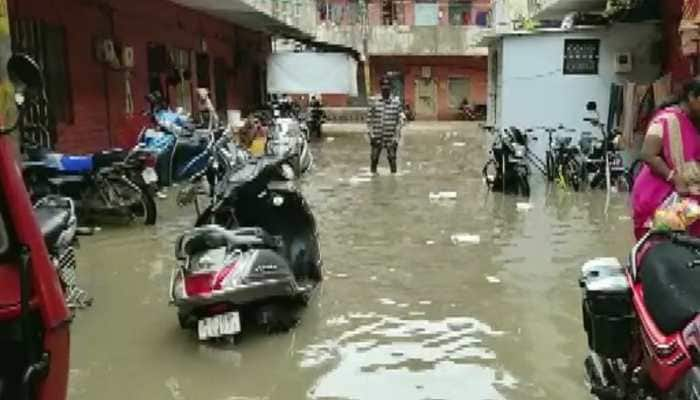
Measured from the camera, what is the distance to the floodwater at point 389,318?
4359 mm

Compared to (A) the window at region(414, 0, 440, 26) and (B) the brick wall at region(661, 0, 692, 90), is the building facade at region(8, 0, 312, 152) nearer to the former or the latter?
(B) the brick wall at region(661, 0, 692, 90)

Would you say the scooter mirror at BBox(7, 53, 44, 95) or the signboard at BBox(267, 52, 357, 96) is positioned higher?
the signboard at BBox(267, 52, 357, 96)

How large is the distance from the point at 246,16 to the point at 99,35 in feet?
24.3

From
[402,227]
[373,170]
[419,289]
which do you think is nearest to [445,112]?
[373,170]

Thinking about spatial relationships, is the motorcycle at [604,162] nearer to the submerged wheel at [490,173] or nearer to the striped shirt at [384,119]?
the submerged wheel at [490,173]

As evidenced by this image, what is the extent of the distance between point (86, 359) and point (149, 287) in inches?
67.8

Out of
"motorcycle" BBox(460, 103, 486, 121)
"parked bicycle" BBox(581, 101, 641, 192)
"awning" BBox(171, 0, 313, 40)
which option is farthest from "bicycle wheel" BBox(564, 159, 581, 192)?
"motorcycle" BBox(460, 103, 486, 121)

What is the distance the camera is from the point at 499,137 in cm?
1245

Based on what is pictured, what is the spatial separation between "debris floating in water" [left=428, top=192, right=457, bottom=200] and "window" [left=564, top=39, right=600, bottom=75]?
3443 millimetres

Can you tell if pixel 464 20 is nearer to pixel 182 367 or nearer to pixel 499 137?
pixel 499 137

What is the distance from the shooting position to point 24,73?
2525 millimetres

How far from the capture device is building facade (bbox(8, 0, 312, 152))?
35.5 ft

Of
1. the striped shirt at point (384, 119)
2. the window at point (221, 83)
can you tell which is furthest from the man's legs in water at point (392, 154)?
the window at point (221, 83)

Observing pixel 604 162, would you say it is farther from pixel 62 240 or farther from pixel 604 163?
pixel 62 240
